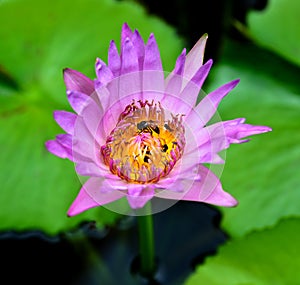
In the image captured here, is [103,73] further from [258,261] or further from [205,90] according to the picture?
[205,90]

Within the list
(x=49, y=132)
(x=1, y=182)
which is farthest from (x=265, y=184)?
(x=1, y=182)

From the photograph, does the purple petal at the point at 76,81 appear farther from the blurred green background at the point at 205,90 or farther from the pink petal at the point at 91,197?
the blurred green background at the point at 205,90

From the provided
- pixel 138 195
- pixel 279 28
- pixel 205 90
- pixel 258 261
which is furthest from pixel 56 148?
pixel 279 28

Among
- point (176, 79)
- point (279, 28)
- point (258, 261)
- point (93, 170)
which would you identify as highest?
point (176, 79)

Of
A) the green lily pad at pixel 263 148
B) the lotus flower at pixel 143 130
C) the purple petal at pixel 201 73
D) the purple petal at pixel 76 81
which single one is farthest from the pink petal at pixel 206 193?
the green lily pad at pixel 263 148

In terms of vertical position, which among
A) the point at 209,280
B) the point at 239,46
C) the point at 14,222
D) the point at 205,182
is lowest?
the point at 14,222

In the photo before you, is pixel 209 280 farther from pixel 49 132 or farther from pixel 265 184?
pixel 49 132

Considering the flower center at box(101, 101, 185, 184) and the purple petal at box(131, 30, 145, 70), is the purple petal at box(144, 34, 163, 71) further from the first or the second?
the flower center at box(101, 101, 185, 184)
